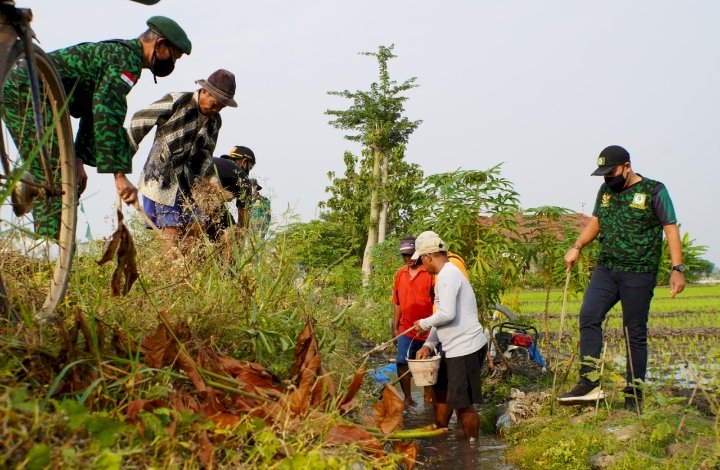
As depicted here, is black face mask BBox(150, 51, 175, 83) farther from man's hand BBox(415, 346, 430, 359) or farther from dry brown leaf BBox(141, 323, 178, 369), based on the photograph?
man's hand BBox(415, 346, 430, 359)

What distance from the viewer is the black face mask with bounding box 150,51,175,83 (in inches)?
→ 168

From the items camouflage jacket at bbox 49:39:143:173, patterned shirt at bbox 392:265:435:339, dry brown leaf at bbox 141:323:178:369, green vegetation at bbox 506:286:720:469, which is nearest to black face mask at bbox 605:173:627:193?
green vegetation at bbox 506:286:720:469

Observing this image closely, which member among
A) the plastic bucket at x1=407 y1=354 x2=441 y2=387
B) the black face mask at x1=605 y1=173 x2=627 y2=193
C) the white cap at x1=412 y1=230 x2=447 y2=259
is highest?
the black face mask at x1=605 y1=173 x2=627 y2=193

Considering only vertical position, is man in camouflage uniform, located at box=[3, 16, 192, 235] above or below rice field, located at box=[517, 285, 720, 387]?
above

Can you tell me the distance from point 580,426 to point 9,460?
4662 mm

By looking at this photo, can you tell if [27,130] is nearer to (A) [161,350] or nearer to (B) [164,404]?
(A) [161,350]

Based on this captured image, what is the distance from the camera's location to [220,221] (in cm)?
472

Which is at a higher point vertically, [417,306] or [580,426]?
[417,306]

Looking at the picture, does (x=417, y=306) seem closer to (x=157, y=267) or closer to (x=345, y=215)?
(x=157, y=267)

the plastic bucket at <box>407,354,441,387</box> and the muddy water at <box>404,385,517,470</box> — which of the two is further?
the plastic bucket at <box>407,354,441,387</box>

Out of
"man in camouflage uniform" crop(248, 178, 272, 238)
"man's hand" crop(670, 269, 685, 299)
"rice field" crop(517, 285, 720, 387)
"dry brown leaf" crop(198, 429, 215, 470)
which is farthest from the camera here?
"rice field" crop(517, 285, 720, 387)

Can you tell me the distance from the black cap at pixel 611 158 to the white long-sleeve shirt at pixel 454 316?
1403 mm

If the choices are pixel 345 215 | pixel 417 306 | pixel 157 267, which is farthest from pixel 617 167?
pixel 345 215

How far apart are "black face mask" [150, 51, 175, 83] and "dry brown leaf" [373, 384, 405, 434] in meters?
2.63
